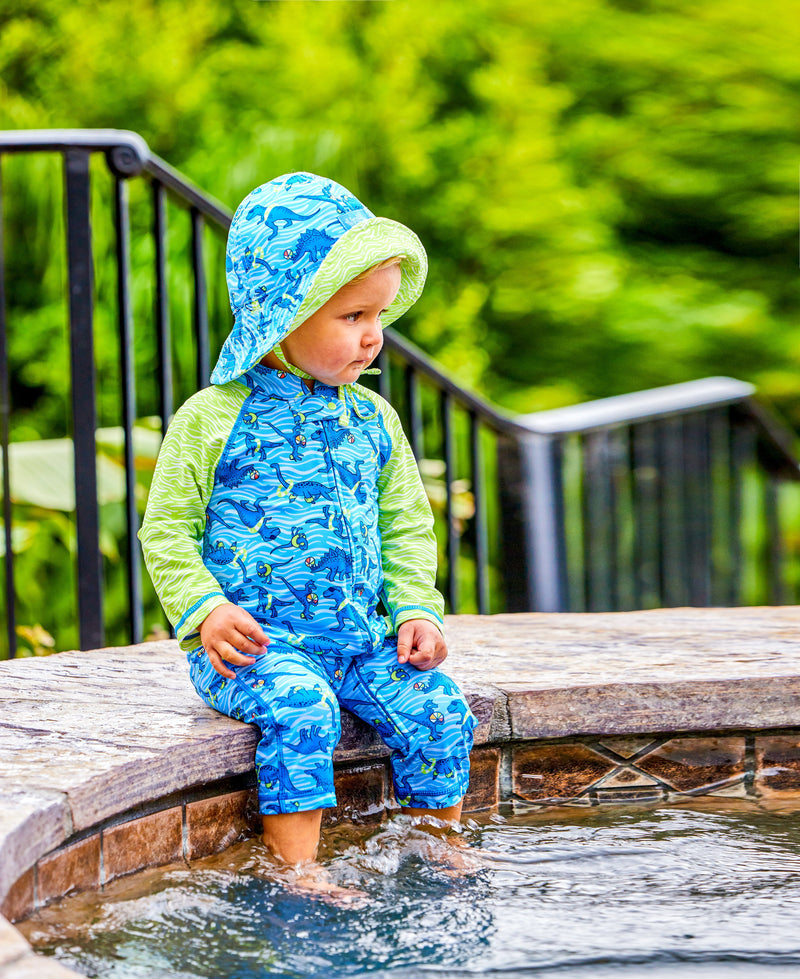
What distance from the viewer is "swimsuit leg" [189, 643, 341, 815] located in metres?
1.65

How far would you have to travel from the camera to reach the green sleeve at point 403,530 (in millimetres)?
1929

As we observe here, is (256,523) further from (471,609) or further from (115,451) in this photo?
(471,609)

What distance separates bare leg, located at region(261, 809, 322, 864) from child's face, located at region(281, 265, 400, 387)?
2.18 ft

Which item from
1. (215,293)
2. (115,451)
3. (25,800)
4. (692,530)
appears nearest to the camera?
(25,800)

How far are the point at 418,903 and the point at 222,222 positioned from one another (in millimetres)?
1900

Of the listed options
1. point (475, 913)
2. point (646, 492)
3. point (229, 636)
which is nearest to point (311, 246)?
point (229, 636)

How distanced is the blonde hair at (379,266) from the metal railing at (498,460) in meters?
0.98

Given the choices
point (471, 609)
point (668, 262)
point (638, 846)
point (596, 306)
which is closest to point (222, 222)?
point (638, 846)

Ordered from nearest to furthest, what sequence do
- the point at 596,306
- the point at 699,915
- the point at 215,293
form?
the point at 699,915 < the point at 215,293 < the point at 596,306

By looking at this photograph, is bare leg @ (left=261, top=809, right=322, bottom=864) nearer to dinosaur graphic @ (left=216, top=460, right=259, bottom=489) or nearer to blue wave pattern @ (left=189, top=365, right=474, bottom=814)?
blue wave pattern @ (left=189, top=365, right=474, bottom=814)

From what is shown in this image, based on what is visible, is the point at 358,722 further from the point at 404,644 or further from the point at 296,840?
the point at 296,840

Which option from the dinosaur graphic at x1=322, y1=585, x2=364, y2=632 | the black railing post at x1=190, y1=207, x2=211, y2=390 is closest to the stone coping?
the dinosaur graphic at x1=322, y1=585, x2=364, y2=632

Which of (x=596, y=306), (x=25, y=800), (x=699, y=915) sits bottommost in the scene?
(x=699, y=915)

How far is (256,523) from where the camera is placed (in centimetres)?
180
